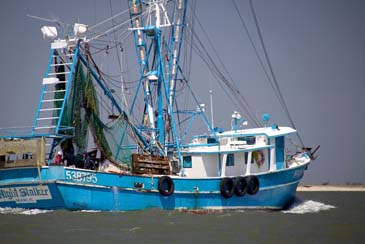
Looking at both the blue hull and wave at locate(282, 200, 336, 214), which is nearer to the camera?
the blue hull

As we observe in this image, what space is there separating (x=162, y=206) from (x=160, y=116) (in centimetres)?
460

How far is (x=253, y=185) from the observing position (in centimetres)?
2694

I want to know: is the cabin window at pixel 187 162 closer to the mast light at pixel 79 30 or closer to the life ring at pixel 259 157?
the life ring at pixel 259 157

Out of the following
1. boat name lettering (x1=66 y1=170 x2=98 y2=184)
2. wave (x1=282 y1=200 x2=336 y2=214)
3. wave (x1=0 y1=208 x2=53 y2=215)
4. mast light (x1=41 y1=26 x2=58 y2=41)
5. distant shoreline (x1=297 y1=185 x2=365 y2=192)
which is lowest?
distant shoreline (x1=297 y1=185 x2=365 y2=192)

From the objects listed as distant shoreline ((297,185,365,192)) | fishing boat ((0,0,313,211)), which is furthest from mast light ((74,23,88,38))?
distant shoreline ((297,185,365,192))

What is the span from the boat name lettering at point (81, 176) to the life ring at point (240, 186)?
5760mm

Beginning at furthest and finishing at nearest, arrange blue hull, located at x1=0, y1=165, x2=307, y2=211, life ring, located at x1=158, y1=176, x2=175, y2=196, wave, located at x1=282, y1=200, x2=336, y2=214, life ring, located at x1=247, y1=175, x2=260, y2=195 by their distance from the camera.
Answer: wave, located at x1=282, y1=200, x2=336, y2=214 → life ring, located at x1=247, y1=175, x2=260, y2=195 → life ring, located at x1=158, y1=176, x2=175, y2=196 → blue hull, located at x1=0, y1=165, x2=307, y2=211

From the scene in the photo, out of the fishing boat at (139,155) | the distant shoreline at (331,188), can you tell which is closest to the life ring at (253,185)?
the fishing boat at (139,155)

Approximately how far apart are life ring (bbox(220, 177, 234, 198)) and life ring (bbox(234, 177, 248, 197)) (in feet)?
0.54

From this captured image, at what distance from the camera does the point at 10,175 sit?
77.1ft

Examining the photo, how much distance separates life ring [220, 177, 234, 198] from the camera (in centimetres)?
2603

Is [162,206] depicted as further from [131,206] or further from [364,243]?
[364,243]

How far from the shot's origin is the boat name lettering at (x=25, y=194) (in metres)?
23.1

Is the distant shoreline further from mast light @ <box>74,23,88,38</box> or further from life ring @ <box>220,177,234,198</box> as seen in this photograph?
mast light @ <box>74,23,88,38</box>
